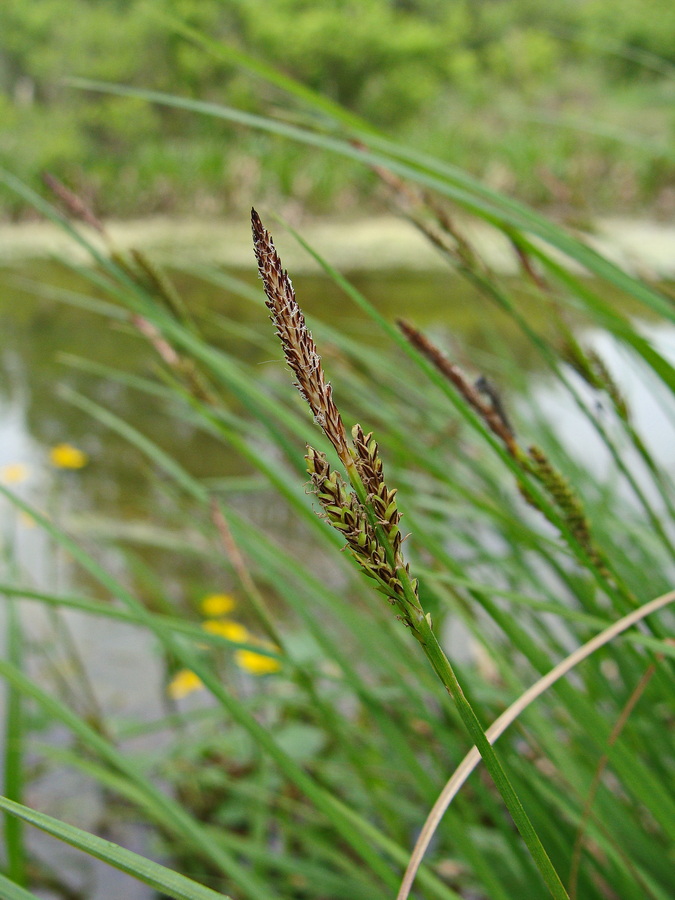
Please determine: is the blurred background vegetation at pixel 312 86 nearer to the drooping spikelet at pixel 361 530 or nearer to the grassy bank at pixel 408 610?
the grassy bank at pixel 408 610

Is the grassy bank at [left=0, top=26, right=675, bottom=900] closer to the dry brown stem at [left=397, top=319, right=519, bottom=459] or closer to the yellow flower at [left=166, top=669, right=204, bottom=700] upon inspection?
the dry brown stem at [left=397, top=319, right=519, bottom=459]

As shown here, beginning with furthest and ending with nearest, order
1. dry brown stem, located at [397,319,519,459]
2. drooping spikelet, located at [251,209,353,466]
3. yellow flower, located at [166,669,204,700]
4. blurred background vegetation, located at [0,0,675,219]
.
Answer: blurred background vegetation, located at [0,0,675,219] < yellow flower, located at [166,669,204,700] < dry brown stem, located at [397,319,519,459] < drooping spikelet, located at [251,209,353,466]

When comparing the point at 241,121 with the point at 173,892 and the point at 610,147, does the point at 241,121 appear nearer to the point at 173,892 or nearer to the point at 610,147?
the point at 173,892

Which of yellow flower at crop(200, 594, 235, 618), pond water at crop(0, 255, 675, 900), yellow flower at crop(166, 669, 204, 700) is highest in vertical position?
pond water at crop(0, 255, 675, 900)

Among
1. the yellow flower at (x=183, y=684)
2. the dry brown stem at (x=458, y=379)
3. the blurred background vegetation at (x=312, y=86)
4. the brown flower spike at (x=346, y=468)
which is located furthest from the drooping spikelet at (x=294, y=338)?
the blurred background vegetation at (x=312, y=86)

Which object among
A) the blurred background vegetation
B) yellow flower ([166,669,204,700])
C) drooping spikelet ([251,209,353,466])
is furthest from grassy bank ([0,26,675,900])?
the blurred background vegetation

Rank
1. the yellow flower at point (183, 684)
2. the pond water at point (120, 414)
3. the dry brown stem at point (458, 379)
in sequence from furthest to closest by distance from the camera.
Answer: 1. the pond water at point (120, 414)
2. the yellow flower at point (183, 684)
3. the dry brown stem at point (458, 379)
